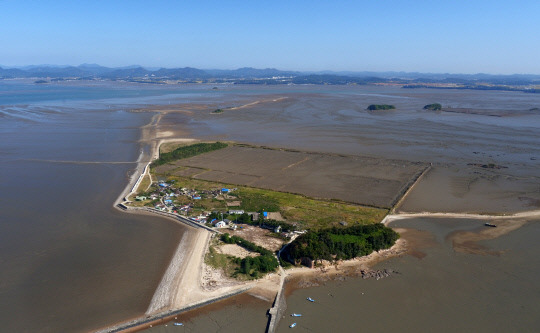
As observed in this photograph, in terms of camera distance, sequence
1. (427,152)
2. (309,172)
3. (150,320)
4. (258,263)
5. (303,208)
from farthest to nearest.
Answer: (427,152)
(309,172)
(303,208)
(258,263)
(150,320)

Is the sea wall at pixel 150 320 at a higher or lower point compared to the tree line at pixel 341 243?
lower

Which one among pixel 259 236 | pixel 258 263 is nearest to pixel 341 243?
pixel 258 263

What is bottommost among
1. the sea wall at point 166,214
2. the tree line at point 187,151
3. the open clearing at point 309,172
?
the sea wall at point 166,214

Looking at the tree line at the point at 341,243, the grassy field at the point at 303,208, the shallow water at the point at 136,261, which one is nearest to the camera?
the shallow water at the point at 136,261

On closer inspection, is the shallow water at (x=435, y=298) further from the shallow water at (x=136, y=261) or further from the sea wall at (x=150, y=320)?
the sea wall at (x=150, y=320)

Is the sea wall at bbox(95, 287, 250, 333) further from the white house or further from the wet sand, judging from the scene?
the white house

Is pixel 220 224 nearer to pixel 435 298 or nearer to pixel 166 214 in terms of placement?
pixel 166 214

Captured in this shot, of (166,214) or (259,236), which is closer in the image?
(259,236)

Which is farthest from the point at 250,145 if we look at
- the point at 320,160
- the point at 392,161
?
the point at 392,161

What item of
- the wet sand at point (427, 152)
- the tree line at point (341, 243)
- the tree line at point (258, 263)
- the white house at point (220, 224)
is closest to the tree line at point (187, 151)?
the wet sand at point (427, 152)

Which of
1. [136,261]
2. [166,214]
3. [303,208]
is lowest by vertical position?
[136,261]
